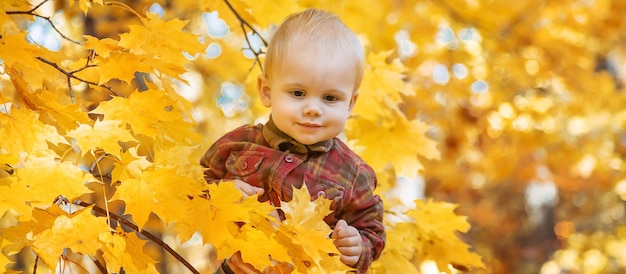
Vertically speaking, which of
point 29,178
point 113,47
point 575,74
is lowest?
point 29,178

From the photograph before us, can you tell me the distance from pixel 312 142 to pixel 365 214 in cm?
27

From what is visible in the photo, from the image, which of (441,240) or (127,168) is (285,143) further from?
(441,240)

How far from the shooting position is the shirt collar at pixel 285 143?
6.93ft

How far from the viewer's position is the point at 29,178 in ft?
5.73

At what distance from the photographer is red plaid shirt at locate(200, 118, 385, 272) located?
208 centimetres

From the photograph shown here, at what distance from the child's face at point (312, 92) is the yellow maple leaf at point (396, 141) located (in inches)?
36.5

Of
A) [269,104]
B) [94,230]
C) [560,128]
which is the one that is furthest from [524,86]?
[94,230]

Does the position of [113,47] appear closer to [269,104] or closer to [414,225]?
[269,104]

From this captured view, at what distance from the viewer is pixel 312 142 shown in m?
2.08

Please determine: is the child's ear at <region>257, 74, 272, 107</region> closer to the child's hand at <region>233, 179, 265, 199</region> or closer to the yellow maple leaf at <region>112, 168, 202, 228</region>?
the child's hand at <region>233, 179, 265, 199</region>

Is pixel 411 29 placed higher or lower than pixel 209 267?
higher

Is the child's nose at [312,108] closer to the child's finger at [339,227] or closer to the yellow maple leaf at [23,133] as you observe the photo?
the child's finger at [339,227]

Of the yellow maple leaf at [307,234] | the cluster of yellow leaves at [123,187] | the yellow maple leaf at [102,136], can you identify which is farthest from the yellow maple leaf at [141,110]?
the yellow maple leaf at [307,234]

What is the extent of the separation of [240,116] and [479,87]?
8.34 feet
